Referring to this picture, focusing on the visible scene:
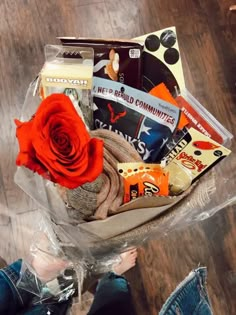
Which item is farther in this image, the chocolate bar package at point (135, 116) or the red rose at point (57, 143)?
the chocolate bar package at point (135, 116)

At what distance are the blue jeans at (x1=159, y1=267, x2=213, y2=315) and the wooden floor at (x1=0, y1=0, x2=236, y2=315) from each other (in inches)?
8.1

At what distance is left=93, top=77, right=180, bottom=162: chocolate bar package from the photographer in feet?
2.29

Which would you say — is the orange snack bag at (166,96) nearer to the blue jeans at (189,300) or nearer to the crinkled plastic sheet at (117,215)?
the crinkled plastic sheet at (117,215)

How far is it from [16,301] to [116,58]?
26.9 inches

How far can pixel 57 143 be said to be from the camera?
Result: 53 centimetres

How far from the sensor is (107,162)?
2.27ft

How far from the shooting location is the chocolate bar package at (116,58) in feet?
2.41

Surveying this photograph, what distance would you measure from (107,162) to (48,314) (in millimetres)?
576

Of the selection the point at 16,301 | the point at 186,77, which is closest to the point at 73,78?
the point at 16,301

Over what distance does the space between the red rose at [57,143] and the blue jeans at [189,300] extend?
514 mm

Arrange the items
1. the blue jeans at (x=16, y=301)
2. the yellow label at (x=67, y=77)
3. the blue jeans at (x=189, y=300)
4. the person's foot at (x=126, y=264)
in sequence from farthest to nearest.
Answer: the person's foot at (x=126, y=264)
the blue jeans at (x=16, y=301)
the blue jeans at (x=189, y=300)
the yellow label at (x=67, y=77)

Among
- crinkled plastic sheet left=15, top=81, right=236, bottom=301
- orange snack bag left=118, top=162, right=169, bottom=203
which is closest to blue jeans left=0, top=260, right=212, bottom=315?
crinkled plastic sheet left=15, top=81, right=236, bottom=301

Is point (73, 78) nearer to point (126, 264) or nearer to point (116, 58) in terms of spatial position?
point (116, 58)

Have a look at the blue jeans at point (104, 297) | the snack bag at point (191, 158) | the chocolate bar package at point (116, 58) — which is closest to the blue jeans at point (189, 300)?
the blue jeans at point (104, 297)
